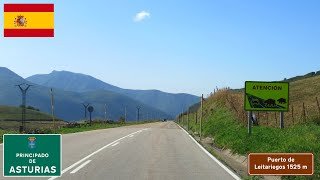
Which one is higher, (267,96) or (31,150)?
(267,96)

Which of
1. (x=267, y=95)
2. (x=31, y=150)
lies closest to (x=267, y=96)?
(x=267, y=95)

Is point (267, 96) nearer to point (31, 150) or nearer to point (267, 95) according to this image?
point (267, 95)

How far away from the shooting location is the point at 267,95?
2467cm

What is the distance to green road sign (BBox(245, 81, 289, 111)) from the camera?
24578 millimetres

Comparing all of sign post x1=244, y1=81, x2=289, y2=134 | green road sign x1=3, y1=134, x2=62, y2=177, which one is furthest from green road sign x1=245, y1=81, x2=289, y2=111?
green road sign x1=3, y1=134, x2=62, y2=177

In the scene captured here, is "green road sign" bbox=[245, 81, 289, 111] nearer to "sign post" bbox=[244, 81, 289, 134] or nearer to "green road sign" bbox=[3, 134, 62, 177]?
"sign post" bbox=[244, 81, 289, 134]

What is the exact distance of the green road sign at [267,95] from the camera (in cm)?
2458

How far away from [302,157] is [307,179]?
1497mm

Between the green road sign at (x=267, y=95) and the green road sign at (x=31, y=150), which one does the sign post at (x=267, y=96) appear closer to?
the green road sign at (x=267, y=95)

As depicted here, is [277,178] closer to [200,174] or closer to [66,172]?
[200,174]

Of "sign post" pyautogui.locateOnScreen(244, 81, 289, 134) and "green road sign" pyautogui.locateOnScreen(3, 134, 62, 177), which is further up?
"sign post" pyautogui.locateOnScreen(244, 81, 289, 134)

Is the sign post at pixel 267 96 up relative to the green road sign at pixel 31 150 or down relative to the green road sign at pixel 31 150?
up

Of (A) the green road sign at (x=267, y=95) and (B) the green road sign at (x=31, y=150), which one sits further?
(A) the green road sign at (x=267, y=95)

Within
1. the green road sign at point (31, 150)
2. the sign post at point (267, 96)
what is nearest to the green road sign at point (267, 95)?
the sign post at point (267, 96)
